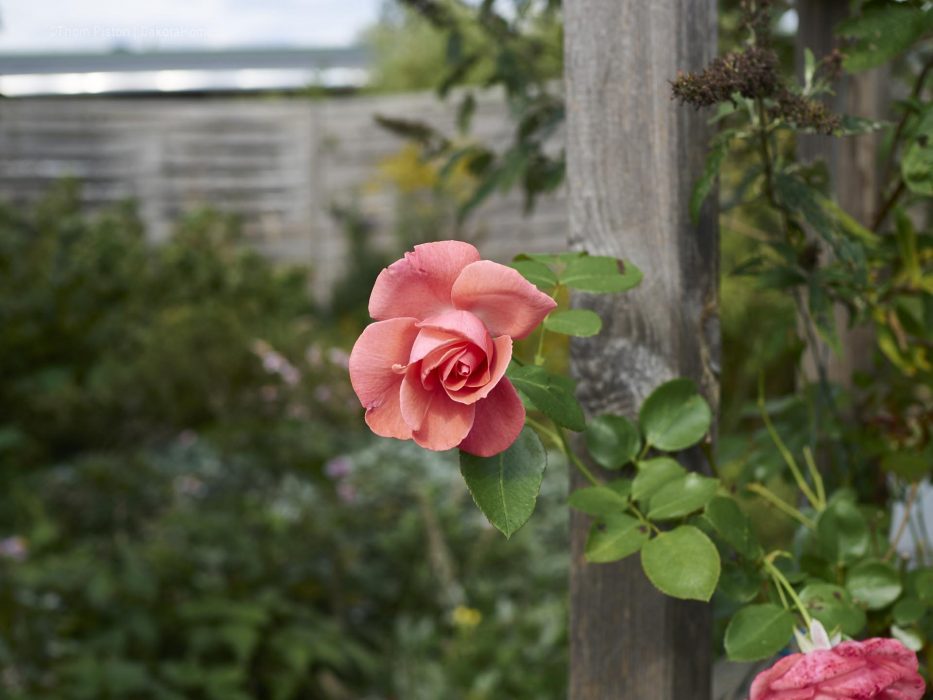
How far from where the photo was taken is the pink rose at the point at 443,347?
1.66 feet

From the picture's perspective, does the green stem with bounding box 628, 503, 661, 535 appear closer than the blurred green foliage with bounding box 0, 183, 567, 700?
Yes

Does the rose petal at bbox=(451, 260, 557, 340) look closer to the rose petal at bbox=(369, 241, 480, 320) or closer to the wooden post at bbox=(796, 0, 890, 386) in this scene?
the rose petal at bbox=(369, 241, 480, 320)

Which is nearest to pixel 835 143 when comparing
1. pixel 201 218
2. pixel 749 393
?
pixel 749 393

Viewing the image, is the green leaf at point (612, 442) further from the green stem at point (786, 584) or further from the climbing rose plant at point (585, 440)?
the green stem at point (786, 584)

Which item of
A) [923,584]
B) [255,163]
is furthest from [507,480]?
[255,163]

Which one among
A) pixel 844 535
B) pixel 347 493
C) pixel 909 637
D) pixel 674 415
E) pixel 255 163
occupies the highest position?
pixel 255 163

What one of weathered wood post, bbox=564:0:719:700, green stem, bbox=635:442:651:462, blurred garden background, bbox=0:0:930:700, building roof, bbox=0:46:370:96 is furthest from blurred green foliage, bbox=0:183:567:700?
building roof, bbox=0:46:370:96

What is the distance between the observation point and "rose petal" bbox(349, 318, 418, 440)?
0.52 m

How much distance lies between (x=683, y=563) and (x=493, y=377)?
189 millimetres

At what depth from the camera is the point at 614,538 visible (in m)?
0.64

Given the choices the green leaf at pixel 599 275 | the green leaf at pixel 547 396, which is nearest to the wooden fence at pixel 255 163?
the green leaf at pixel 599 275

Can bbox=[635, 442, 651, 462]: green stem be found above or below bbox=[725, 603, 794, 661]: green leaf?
above

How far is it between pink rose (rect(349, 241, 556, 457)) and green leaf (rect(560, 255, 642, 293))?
0.12 m

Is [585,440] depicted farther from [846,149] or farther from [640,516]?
[846,149]
